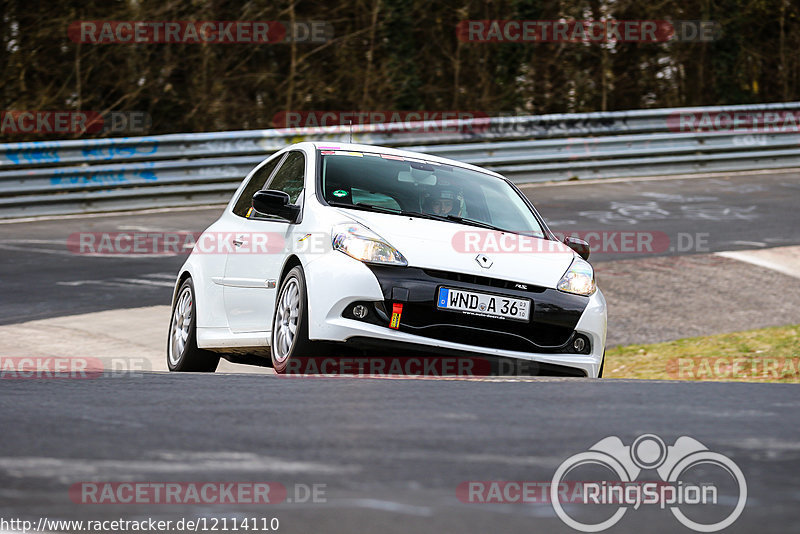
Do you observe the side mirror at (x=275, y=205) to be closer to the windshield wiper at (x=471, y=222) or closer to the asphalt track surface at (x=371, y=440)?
the windshield wiper at (x=471, y=222)

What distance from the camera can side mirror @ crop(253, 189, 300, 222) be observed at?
673cm

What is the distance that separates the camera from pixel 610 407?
14.4 feet

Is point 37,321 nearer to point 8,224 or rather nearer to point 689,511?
point 8,224

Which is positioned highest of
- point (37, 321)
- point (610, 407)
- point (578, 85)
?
point (578, 85)

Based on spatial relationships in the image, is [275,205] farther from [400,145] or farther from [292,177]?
[400,145]

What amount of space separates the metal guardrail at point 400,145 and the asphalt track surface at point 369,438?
11.6m

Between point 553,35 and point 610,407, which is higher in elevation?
point 553,35

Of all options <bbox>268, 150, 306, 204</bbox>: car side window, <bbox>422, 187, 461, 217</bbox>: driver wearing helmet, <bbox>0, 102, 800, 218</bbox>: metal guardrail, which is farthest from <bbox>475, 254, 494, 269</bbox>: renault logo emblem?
<bbox>0, 102, 800, 218</bbox>: metal guardrail

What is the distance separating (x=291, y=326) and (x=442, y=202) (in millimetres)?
1430

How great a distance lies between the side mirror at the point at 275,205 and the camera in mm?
6727

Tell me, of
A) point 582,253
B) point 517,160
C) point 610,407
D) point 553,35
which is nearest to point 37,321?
point 582,253

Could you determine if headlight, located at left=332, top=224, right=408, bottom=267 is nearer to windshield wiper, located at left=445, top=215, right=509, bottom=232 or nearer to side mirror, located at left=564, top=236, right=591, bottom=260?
windshield wiper, located at left=445, top=215, right=509, bottom=232

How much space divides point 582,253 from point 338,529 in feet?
15.2

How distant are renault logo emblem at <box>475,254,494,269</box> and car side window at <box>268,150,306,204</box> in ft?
4.41
